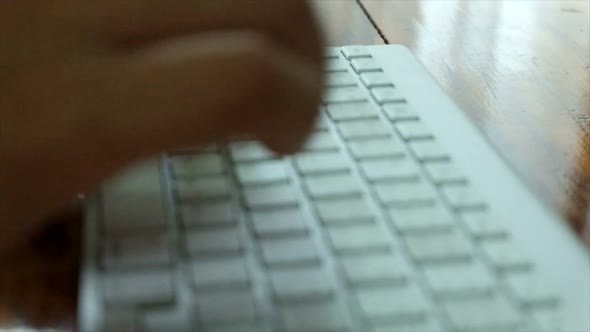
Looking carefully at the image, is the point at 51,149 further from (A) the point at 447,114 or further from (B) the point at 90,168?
(A) the point at 447,114

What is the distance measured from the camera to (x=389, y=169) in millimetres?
501

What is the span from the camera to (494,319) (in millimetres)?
376

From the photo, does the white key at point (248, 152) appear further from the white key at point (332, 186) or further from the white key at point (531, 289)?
the white key at point (531, 289)

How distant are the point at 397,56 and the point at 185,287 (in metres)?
0.35

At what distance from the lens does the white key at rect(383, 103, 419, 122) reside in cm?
57

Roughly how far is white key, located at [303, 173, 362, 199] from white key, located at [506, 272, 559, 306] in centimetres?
Result: 10

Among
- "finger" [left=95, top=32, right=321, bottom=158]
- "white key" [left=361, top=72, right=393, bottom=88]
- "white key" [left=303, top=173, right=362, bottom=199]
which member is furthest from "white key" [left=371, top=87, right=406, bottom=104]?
"finger" [left=95, top=32, right=321, bottom=158]

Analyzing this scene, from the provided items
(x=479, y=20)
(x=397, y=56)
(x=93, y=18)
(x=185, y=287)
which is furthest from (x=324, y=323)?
(x=479, y=20)

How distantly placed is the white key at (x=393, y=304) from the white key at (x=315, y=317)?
0.4 inches

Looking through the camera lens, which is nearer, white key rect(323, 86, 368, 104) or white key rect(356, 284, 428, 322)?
white key rect(356, 284, 428, 322)

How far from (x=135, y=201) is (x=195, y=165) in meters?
0.05

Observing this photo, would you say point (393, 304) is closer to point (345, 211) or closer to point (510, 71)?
point (345, 211)

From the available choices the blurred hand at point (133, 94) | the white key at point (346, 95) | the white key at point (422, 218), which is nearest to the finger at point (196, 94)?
the blurred hand at point (133, 94)

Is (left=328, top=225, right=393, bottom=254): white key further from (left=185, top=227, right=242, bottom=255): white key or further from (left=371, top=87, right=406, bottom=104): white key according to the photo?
(left=371, top=87, right=406, bottom=104): white key
